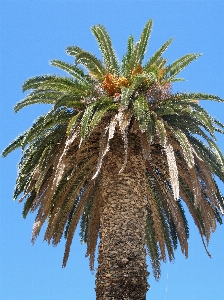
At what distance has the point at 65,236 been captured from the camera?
17547 millimetres

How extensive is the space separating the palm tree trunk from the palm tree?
25 millimetres

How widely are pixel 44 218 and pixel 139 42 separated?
18.7 ft

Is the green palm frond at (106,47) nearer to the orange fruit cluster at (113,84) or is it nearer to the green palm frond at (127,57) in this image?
the green palm frond at (127,57)

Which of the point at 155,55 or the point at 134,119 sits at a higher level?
the point at 155,55

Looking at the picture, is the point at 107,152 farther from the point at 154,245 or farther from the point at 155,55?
the point at 154,245

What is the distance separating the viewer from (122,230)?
14.2m

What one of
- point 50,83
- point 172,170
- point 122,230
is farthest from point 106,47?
point 122,230

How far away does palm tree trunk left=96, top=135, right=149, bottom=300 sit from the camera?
13508mm

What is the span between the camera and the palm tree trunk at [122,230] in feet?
44.3

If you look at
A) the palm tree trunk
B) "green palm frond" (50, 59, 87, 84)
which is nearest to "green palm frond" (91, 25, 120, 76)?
"green palm frond" (50, 59, 87, 84)

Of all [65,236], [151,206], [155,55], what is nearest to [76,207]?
[65,236]

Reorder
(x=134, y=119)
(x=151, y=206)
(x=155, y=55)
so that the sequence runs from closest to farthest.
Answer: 1. (x=134, y=119)
2. (x=155, y=55)
3. (x=151, y=206)

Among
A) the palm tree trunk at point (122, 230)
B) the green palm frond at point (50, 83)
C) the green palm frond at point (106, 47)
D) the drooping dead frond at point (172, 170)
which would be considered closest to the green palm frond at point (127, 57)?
the green palm frond at point (106, 47)

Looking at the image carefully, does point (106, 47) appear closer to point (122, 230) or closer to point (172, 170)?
point (172, 170)
